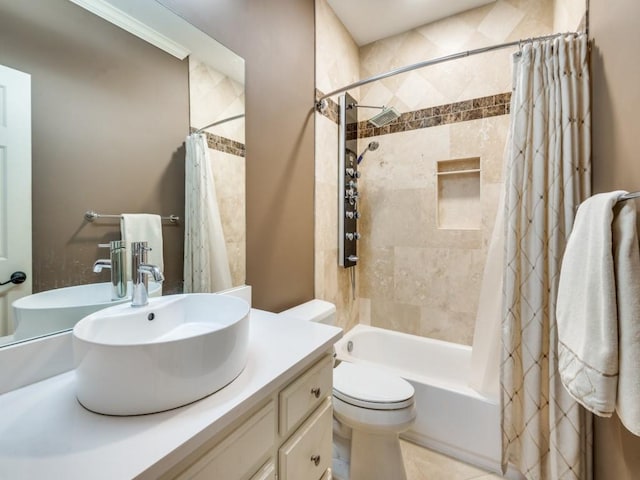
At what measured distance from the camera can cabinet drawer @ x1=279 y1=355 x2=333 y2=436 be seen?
2.48ft

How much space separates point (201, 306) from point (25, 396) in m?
0.44

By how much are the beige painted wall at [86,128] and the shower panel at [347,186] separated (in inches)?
52.7

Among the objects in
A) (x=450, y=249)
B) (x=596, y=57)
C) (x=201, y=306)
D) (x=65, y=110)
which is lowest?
(x=201, y=306)

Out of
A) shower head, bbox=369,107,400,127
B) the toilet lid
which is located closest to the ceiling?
shower head, bbox=369,107,400,127

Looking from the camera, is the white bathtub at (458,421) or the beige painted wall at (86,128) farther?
the white bathtub at (458,421)

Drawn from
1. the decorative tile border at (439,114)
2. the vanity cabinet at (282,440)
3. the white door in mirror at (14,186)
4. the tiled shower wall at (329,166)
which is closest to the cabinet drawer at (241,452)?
the vanity cabinet at (282,440)

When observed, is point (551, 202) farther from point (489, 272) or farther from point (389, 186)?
point (389, 186)

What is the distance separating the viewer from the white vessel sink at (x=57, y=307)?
28.2 inches

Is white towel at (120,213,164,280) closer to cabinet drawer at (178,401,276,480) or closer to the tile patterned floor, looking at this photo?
cabinet drawer at (178,401,276,480)

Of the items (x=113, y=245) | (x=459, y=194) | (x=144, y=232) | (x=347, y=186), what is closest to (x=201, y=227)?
(x=144, y=232)

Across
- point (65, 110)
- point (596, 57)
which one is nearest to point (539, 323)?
point (596, 57)

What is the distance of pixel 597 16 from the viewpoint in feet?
3.93

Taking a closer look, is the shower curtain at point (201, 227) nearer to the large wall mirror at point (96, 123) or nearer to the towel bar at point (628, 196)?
the large wall mirror at point (96, 123)

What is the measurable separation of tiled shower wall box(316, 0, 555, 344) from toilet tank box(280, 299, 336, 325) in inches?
8.9
